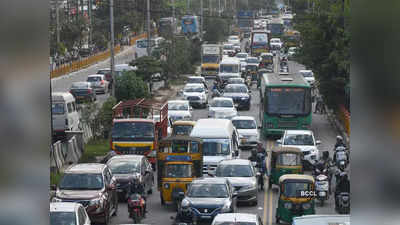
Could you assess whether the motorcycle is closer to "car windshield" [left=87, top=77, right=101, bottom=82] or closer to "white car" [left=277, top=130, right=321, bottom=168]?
"white car" [left=277, top=130, right=321, bottom=168]

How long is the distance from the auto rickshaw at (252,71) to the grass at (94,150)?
30.9 m

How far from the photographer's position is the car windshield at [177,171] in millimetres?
23312

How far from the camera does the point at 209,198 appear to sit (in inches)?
813

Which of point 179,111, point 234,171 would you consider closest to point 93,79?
point 179,111

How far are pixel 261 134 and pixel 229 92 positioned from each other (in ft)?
35.0

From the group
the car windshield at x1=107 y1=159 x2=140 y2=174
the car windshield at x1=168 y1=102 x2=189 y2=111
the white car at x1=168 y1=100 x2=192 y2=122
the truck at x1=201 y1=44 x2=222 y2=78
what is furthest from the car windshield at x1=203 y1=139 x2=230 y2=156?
the truck at x1=201 y1=44 x2=222 y2=78

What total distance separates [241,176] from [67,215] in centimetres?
948

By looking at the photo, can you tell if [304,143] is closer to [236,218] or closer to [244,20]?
[236,218]

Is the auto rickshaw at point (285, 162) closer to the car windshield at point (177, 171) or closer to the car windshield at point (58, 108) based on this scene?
the car windshield at point (177, 171)

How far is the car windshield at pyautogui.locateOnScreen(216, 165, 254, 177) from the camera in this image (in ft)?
79.7
